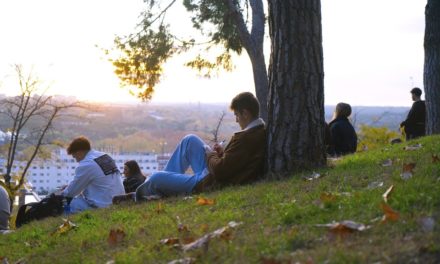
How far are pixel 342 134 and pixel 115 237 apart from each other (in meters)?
6.17

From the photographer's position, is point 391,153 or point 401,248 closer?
point 401,248

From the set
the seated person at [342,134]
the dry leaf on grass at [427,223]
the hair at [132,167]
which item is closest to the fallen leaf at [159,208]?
the dry leaf on grass at [427,223]

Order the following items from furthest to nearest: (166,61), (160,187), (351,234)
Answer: (166,61) → (160,187) → (351,234)

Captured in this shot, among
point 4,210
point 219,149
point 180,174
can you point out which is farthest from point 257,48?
point 4,210

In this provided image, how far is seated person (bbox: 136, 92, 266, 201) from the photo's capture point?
21.0ft

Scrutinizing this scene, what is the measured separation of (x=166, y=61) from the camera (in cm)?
1628

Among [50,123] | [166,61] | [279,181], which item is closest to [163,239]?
[279,181]

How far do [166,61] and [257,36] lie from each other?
3.11 metres

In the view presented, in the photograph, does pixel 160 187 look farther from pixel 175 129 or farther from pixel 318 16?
pixel 175 129

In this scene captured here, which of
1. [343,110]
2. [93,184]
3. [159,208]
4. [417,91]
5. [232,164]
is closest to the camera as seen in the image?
[159,208]

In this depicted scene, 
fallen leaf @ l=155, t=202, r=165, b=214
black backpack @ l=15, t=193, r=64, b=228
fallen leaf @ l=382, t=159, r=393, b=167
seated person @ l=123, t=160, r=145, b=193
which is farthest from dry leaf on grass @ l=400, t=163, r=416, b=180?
seated person @ l=123, t=160, r=145, b=193

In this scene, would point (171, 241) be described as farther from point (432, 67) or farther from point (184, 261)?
point (432, 67)

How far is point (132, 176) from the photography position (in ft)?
28.0

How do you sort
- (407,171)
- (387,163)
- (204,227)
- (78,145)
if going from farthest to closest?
1. (78,145)
2. (387,163)
3. (407,171)
4. (204,227)
